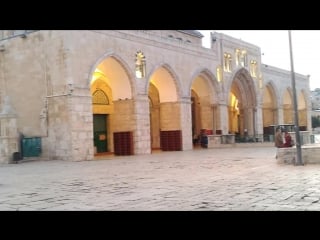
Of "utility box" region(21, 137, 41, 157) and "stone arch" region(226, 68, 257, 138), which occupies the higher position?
"stone arch" region(226, 68, 257, 138)

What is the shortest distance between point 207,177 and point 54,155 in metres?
11.0

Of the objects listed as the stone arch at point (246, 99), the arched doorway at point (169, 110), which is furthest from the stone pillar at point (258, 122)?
the arched doorway at point (169, 110)

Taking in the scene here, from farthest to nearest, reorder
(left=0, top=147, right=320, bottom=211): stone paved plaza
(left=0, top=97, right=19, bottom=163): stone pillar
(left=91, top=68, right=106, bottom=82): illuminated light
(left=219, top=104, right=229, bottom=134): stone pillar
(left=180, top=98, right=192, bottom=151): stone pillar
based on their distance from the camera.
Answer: (left=219, top=104, right=229, bottom=134): stone pillar, (left=180, top=98, right=192, bottom=151): stone pillar, (left=91, top=68, right=106, bottom=82): illuminated light, (left=0, top=97, right=19, bottom=163): stone pillar, (left=0, top=147, right=320, bottom=211): stone paved plaza

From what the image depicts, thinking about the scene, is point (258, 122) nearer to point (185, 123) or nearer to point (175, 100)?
point (185, 123)

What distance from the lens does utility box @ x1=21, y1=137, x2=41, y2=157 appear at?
19.8m

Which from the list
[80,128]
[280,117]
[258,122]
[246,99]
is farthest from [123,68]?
[280,117]

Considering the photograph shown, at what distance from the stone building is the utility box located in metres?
0.29

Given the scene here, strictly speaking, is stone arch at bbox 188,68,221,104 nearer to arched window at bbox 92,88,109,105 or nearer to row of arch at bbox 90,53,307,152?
row of arch at bbox 90,53,307,152

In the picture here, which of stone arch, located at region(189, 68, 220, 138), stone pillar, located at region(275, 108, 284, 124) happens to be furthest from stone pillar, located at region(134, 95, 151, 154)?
stone pillar, located at region(275, 108, 284, 124)

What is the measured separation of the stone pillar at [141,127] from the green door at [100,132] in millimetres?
4112
